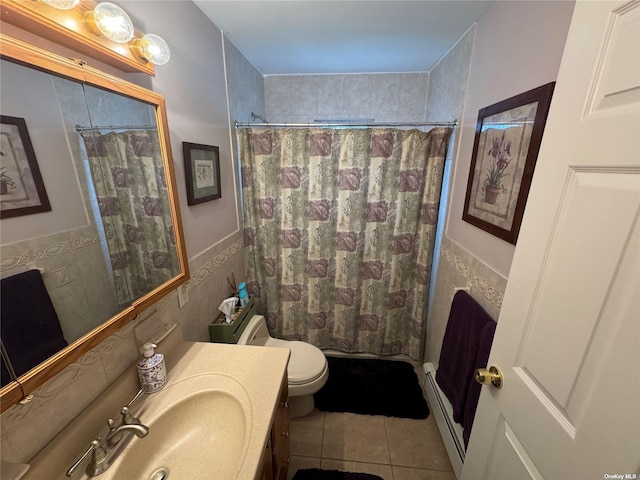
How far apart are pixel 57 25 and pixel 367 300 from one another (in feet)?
6.80

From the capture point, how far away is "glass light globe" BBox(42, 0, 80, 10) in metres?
0.58

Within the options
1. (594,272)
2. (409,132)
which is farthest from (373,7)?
(594,272)

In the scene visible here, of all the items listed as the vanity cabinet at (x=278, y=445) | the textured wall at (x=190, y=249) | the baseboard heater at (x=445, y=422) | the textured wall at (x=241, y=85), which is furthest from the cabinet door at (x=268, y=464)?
the textured wall at (x=241, y=85)

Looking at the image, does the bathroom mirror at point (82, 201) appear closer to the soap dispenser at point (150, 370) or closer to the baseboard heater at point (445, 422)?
the soap dispenser at point (150, 370)

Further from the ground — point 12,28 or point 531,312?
point 12,28

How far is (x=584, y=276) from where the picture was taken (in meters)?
0.53

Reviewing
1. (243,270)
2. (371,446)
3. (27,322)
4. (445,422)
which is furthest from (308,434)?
(27,322)

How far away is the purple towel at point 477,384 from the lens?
1129mm

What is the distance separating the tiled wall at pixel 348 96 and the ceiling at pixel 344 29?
0.18 m

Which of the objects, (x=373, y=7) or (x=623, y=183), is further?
(x=373, y=7)

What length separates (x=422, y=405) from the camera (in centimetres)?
182

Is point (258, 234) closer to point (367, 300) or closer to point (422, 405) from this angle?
point (367, 300)

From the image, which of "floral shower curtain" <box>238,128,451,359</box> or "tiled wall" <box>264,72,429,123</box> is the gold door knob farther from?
"tiled wall" <box>264,72,429,123</box>

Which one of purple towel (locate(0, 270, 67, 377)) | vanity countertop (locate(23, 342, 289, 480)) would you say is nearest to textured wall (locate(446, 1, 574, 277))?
vanity countertop (locate(23, 342, 289, 480))
